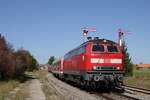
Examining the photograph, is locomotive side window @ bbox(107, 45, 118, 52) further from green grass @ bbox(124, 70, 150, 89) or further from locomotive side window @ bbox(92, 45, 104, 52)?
green grass @ bbox(124, 70, 150, 89)

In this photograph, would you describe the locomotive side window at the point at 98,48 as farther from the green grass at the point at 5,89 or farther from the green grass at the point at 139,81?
the green grass at the point at 139,81

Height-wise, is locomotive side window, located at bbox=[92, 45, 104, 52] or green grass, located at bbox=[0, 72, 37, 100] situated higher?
locomotive side window, located at bbox=[92, 45, 104, 52]

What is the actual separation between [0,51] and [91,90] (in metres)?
13.1

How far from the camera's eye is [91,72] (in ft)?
48.8

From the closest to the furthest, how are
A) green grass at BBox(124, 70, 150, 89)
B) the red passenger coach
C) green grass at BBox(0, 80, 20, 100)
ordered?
green grass at BBox(0, 80, 20, 100) < the red passenger coach < green grass at BBox(124, 70, 150, 89)

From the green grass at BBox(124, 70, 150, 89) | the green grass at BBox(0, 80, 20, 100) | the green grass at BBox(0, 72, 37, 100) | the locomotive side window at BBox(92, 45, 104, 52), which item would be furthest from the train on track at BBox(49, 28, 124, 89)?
the green grass at BBox(124, 70, 150, 89)

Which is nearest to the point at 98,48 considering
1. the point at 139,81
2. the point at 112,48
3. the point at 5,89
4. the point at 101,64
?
the point at 112,48

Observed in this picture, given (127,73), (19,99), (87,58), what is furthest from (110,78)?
(127,73)

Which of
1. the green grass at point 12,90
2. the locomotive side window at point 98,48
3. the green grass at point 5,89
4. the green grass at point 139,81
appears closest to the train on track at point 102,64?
the locomotive side window at point 98,48

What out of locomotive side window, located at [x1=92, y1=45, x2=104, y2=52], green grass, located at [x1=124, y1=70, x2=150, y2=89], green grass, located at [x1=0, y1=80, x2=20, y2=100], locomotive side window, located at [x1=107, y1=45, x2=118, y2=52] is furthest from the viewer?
green grass, located at [x1=124, y1=70, x2=150, y2=89]

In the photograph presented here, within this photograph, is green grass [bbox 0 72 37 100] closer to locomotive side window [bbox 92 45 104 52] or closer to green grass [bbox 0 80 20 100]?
green grass [bbox 0 80 20 100]

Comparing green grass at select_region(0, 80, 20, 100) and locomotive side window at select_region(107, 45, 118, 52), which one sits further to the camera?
locomotive side window at select_region(107, 45, 118, 52)

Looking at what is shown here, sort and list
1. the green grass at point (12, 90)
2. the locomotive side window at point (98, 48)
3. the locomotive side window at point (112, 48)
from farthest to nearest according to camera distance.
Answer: the locomotive side window at point (112, 48) < the locomotive side window at point (98, 48) < the green grass at point (12, 90)

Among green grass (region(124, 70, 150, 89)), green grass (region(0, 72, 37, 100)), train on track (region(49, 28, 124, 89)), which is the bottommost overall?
green grass (region(0, 72, 37, 100))
